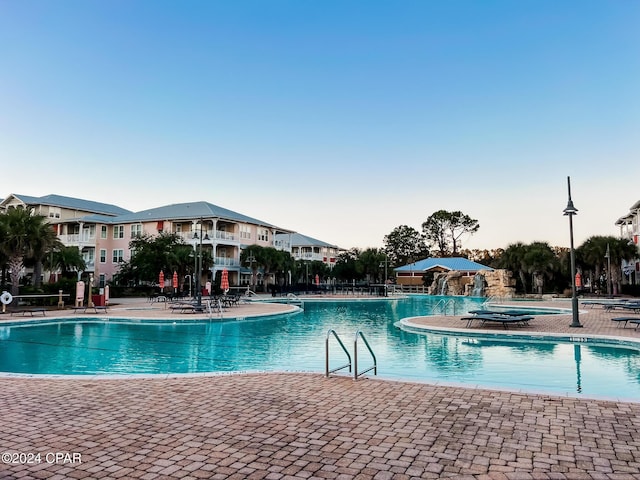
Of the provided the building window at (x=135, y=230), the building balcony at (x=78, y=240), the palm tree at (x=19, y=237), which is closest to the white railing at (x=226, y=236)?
the building window at (x=135, y=230)

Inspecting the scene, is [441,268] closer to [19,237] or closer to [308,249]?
[308,249]

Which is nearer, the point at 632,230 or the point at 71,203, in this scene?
the point at 632,230

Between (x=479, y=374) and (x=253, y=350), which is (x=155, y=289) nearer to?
(x=253, y=350)

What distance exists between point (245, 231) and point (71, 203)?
2080 cm

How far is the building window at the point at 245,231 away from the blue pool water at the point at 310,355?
101 ft

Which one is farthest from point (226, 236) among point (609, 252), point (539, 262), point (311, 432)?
point (311, 432)

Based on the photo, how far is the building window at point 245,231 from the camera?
48500 millimetres

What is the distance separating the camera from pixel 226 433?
4.78m

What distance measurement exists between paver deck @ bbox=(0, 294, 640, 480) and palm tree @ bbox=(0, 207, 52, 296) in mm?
19420

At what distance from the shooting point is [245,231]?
49000 millimetres

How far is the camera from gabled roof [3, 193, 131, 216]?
4931 centimetres

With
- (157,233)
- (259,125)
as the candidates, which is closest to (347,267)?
(157,233)

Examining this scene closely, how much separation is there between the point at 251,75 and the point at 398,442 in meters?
19.8

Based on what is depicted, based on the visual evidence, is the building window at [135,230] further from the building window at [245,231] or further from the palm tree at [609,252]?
the palm tree at [609,252]
